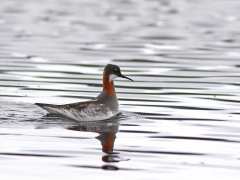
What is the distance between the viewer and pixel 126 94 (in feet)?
59.4

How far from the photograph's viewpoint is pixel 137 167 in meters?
10.9

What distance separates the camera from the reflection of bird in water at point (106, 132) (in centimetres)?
1160

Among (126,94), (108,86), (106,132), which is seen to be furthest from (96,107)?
(126,94)

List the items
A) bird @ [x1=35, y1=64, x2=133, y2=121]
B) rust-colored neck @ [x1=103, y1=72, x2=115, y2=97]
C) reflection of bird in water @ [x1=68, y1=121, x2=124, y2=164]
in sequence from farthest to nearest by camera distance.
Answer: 1. rust-colored neck @ [x1=103, y1=72, x2=115, y2=97]
2. bird @ [x1=35, y1=64, x2=133, y2=121]
3. reflection of bird in water @ [x1=68, y1=121, x2=124, y2=164]

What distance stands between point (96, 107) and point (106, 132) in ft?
4.42

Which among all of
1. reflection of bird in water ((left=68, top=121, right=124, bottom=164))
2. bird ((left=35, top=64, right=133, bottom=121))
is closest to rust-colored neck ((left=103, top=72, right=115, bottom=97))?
bird ((left=35, top=64, right=133, bottom=121))

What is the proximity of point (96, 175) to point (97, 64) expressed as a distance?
12.2m

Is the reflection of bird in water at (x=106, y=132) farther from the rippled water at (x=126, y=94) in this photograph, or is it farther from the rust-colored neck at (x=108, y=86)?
the rust-colored neck at (x=108, y=86)

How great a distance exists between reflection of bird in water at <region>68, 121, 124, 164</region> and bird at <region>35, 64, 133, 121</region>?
0.21 metres

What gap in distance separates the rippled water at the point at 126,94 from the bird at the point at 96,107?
7.1 inches

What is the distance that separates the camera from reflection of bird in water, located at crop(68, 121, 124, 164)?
1160 cm

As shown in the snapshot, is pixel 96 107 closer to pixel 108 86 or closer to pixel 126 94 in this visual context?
pixel 108 86

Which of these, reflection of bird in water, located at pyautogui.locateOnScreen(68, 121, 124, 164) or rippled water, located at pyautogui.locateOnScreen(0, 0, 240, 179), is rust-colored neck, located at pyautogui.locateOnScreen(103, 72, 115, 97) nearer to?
rippled water, located at pyautogui.locateOnScreen(0, 0, 240, 179)

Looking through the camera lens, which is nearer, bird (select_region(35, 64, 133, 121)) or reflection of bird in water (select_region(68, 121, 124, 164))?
reflection of bird in water (select_region(68, 121, 124, 164))
